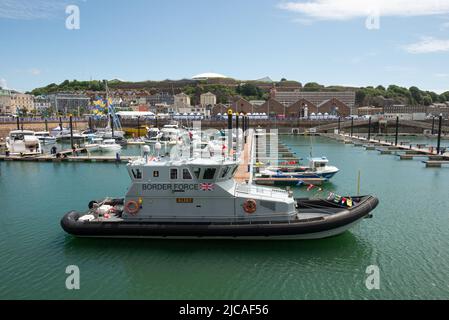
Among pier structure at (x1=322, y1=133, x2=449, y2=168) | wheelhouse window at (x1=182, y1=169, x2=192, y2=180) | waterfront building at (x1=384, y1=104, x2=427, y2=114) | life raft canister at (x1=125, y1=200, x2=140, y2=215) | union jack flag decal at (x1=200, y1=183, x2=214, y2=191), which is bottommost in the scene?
pier structure at (x1=322, y1=133, x2=449, y2=168)

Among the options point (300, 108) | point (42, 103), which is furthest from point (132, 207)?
point (42, 103)

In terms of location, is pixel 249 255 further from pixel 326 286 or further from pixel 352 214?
pixel 352 214

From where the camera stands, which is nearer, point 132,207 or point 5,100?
point 132,207

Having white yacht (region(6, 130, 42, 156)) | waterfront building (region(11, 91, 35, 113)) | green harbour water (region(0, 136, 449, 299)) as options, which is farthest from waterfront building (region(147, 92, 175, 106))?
green harbour water (region(0, 136, 449, 299))

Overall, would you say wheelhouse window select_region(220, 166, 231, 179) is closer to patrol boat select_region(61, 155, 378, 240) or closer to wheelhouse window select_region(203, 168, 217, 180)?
patrol boat select_region(61, 155, 378, 240)

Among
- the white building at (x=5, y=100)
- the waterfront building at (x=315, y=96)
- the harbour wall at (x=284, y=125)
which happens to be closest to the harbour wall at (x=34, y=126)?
the harbour wall at (x=284, y=125)

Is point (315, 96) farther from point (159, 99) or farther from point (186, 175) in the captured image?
point (186, 175)

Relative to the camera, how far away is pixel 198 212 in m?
16.2

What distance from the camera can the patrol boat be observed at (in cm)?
1581

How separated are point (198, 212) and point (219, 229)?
1.28 metres

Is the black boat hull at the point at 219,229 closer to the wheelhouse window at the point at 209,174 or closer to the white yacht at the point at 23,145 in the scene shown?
the wheelhouse window at the point at 209,174
